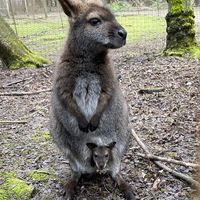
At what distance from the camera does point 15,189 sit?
348 cm

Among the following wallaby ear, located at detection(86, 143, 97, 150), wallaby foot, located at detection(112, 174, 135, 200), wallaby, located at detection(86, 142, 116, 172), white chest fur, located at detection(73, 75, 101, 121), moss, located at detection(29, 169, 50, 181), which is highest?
white chest fur, located at detection(73, 75, 101, 121)

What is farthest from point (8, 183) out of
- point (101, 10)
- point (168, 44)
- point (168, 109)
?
point (168, 44)

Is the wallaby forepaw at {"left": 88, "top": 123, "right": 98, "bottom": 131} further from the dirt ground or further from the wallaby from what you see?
the dirt ground

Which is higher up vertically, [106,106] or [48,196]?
[106,106]

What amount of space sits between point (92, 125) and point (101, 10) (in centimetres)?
88

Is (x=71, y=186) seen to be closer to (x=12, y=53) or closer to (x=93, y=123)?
(x=93, y=123)

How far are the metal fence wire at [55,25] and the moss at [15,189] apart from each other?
4.16m

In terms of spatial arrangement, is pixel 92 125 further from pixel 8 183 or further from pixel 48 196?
pixel 8 183

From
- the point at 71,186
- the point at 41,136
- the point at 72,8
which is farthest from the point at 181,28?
the point at 71,186

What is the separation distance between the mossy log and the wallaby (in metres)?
4.01

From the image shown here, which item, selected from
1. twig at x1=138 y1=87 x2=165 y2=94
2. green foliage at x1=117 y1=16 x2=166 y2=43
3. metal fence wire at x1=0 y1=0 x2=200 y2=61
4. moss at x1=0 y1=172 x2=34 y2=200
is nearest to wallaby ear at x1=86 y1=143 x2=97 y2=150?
moss at x1=0 y1=172 x2=34 y2=200

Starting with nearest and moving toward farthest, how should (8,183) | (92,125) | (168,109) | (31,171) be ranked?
(92,125) < (8,183) < (31,171) < (168,109)

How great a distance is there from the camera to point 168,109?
→ 5.02 m

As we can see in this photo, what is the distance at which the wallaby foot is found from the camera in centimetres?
Answer: 329
